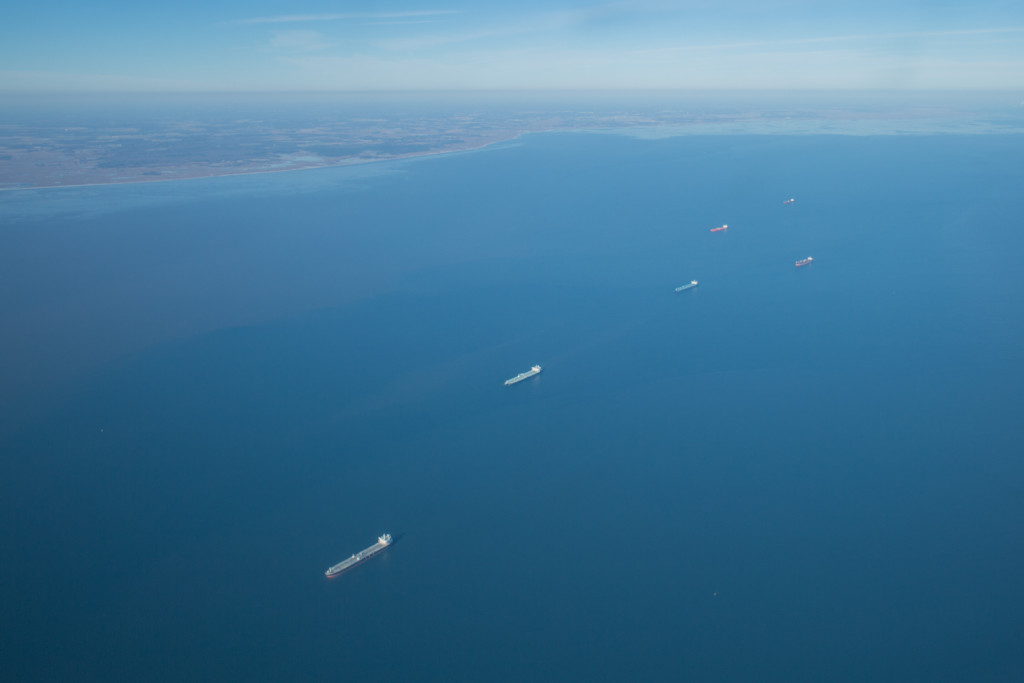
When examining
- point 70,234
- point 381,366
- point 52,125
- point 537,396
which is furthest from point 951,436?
point 52,125

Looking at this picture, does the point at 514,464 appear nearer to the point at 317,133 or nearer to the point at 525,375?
the point at 525,375

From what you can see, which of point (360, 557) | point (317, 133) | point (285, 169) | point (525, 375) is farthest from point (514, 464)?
point (317, 133)

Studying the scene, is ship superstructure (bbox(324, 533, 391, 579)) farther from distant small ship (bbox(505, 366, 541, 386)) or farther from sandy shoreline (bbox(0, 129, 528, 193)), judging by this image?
sandy shoreline (bbox(0, 129, 528, 193))

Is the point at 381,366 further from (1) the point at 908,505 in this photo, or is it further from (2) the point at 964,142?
(2) the point at 964,142

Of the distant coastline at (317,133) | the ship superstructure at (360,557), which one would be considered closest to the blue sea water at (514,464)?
the ship superstructure at (360,557)

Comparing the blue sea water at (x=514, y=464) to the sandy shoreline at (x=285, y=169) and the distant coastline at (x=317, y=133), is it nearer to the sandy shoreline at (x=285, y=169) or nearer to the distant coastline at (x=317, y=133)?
the sandy shoreline at (x=285, y=169)

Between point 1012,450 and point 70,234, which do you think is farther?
point 70,234

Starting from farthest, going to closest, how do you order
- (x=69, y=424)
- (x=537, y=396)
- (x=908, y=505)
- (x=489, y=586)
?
(x=537, y=396)
(x=69, y=424)
(x=908, y=505)
(x=489, y=586)
